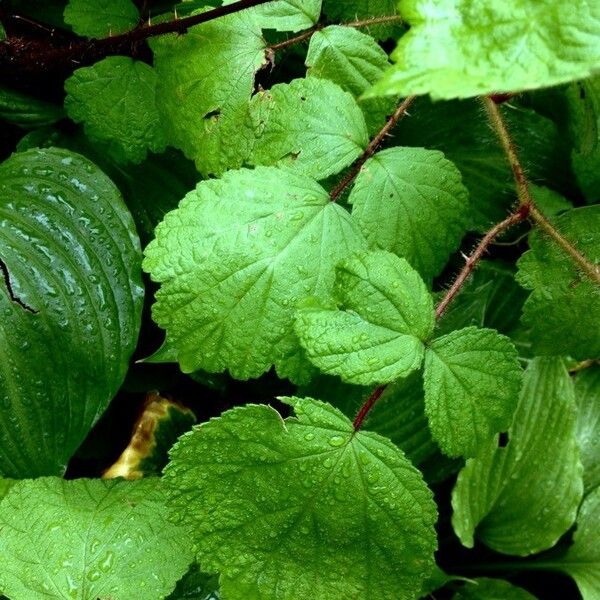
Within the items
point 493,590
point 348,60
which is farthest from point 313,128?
point 493,590

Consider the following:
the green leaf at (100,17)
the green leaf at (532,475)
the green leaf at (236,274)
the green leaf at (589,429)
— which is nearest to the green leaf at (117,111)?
the green leaf at (100,17)

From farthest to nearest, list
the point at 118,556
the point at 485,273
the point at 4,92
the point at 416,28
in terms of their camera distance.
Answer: the point at 485,273 < the point at 4,92 < the point at 118,556 < the point at 416,28

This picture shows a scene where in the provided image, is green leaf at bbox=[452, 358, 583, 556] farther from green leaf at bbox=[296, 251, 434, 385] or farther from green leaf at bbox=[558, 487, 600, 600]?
green leaf at bbox=[296, 251, 434, 385]

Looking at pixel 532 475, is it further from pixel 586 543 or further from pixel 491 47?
pixel 491 47

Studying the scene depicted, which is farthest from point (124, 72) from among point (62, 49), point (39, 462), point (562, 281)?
point (562, 281)

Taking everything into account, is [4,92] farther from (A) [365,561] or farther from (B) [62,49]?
(A) [365,561]

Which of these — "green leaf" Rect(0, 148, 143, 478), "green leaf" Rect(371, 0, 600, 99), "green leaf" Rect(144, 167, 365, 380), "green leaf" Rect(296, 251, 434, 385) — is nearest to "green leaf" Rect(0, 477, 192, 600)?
"green leaf" Rect(0, 148, 143, 478)

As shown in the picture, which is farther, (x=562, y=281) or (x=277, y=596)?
(x=562, y=281)
